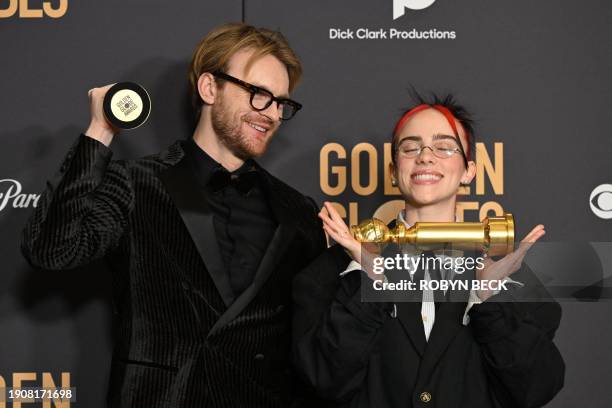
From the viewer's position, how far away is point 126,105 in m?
1.75

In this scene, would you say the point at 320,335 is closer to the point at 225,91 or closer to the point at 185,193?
the point at 185,193

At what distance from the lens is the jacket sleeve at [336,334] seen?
5.32 ft

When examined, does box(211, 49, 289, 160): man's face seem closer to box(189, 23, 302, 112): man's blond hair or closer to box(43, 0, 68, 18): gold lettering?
box(189, 23, 302, 112): man's blond hair

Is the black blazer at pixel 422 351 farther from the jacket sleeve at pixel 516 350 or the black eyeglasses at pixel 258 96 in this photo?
the black eyeglasses at pixel 258 96

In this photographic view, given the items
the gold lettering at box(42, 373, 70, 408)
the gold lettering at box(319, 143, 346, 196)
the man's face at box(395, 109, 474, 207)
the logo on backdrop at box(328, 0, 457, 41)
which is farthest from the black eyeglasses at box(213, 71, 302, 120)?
the gold lettering at box(42, 373, 70, 408)

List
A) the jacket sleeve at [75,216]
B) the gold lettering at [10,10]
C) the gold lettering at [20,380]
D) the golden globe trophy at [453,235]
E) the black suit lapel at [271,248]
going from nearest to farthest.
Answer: the golden globe trophy at [453,235], the jacket sleeve at [75,216], the black suit lapel at [271,248], the gold lettering at [20,380], the gold lettering at [10,10]

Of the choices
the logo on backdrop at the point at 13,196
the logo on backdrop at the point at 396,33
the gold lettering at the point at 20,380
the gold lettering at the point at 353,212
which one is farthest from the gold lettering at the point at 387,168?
the gold lettering at the point at 20,380

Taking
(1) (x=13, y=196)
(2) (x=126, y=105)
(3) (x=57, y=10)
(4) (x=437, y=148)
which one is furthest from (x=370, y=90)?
(1) (x=13, y=196)

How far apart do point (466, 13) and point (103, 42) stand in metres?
1.21

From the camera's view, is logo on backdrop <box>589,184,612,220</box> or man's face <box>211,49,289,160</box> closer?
man's face <box>211,49,289,160</box>

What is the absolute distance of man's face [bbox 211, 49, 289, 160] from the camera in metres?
1.99

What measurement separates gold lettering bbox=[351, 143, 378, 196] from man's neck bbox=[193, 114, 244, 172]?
51 cm

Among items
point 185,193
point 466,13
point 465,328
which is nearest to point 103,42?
point 185,193

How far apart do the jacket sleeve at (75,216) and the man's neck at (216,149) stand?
0.33 meters
